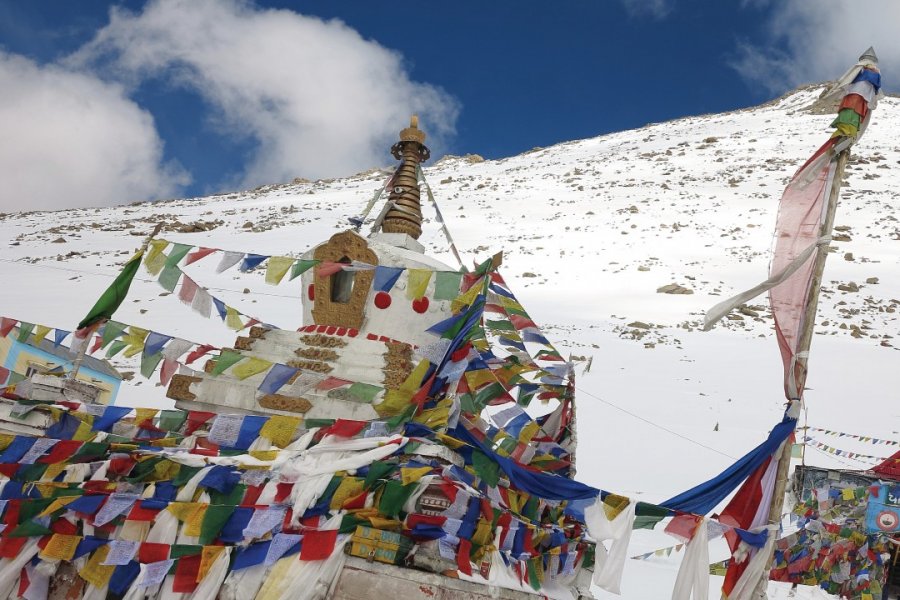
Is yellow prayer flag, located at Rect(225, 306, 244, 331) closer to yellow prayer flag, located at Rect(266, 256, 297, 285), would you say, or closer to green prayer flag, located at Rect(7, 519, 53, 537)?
yellow prayer flag, located at Rect(266, 256, 297, 285)

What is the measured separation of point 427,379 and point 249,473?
4.32 feet

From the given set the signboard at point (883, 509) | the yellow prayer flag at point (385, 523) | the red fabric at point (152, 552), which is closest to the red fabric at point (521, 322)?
the yellow prayer flag at point (385, 523)

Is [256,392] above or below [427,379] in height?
below

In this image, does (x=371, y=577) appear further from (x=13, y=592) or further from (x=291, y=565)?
(x=13, y=592)

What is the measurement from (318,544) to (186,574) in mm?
863

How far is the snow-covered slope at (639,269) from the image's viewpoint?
567 inches

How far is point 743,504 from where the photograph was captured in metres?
3.91

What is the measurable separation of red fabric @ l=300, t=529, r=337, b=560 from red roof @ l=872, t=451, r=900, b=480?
7837mm

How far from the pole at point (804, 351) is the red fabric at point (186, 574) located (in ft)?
11.1

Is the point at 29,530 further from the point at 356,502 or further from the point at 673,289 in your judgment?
the point at 673,289

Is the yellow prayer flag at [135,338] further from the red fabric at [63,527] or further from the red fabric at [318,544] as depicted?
the red fabric at [318,544]

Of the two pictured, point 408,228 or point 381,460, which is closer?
point 381,460

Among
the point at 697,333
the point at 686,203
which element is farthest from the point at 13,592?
the point at 686,203

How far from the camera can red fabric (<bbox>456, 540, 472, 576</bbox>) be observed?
13.2 ft
